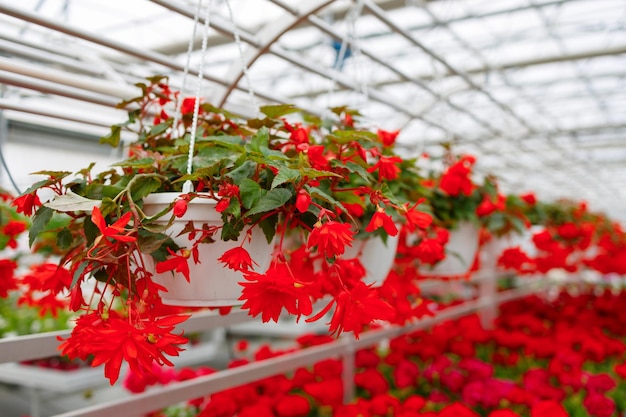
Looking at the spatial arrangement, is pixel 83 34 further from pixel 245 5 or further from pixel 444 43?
pixel 444 43

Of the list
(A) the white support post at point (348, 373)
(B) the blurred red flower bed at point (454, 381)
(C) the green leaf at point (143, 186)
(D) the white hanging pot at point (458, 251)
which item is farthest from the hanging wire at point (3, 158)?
(A) the white support post at point (348, 373)

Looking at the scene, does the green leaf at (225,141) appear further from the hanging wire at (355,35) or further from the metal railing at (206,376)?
the hanging wire at (355,35)

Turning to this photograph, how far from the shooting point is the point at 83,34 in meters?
1.22

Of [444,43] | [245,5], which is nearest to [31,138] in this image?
[245,5]

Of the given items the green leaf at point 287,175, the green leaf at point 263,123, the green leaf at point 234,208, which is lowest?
the green leaf at point 234,208

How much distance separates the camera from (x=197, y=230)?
660 mm

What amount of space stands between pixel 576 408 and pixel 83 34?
5.51 ft

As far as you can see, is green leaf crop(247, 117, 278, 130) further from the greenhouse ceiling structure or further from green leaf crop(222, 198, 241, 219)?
the greenhouse ceiling structure

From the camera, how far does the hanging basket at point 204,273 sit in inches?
27.1

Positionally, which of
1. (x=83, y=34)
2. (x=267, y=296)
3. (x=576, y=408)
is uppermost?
(x=83, y=34)

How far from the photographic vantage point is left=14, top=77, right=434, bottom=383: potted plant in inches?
21.9

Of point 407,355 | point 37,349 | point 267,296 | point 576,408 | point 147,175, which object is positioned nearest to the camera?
point 267,296

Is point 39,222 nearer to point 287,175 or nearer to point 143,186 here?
point 143,186

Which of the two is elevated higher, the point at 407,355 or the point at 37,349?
the point at 37,349
